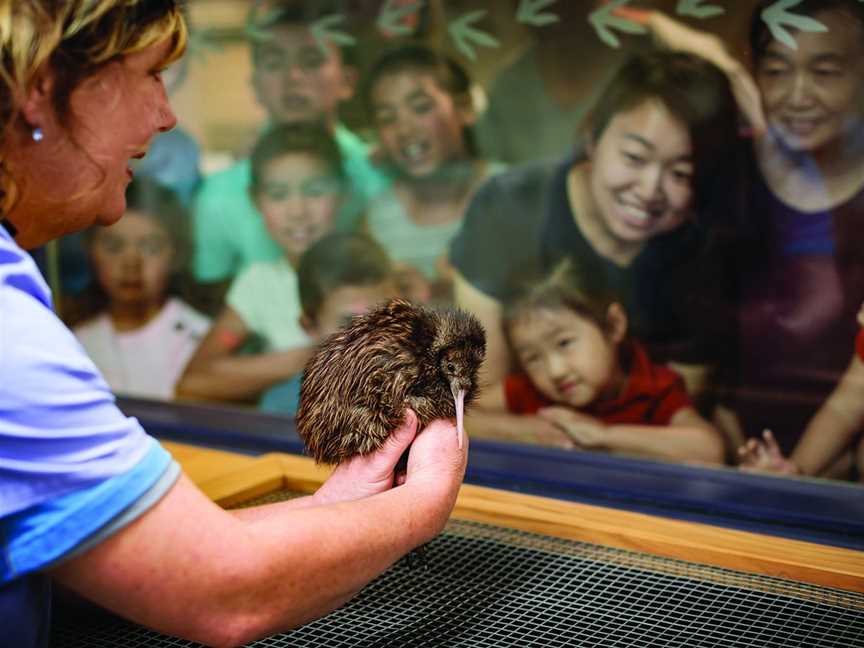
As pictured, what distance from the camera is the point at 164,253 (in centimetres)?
289

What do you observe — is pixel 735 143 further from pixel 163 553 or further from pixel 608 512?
pixel 163 553

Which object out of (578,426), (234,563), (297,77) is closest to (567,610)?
(234,563)

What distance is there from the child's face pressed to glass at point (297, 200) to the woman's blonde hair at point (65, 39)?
150 centimetres

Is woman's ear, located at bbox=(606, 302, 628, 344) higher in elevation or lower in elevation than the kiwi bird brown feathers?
lower

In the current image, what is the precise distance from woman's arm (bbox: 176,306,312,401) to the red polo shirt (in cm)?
90

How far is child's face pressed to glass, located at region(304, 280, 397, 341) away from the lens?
258 centimetres

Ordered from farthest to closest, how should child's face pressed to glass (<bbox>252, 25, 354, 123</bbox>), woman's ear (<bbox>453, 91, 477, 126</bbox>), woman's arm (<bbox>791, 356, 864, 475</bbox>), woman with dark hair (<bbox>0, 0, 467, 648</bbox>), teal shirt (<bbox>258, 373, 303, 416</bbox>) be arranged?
teal shirt (<bbox>258, 373, 303, 416</bbox>)
child's face pressed to glass (<bbox>252, 25, 354, 123</bbox>)
woman's ear (<bbox>453, 91, 477, 126</bbox>)
woman's arm (<bbox>791, 356, 864, 475</bbox>)
woman with dark hair (<bbox>0, 0, 467, 648</bbox>)

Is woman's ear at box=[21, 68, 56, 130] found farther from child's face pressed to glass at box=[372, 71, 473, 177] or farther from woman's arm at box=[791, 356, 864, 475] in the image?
woman's arm at box=[791, 356, 864, 475]

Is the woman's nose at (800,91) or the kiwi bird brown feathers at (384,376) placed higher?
the woman's nose at (800,91)

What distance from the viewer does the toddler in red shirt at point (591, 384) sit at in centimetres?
217

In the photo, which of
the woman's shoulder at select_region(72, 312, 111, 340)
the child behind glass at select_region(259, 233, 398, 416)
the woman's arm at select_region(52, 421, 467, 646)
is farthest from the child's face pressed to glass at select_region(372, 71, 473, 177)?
the woman's arm at select_region(52, 421, 467, 646)

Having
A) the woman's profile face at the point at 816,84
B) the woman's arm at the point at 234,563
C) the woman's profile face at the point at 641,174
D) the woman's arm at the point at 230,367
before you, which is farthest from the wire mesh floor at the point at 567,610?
the woman's arm at the point at 230,367

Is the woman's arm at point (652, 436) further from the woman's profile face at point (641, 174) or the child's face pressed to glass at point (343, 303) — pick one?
the child's face pressed to glass at point (343, 303)

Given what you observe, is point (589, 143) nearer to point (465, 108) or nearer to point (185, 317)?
point (465, 108)
